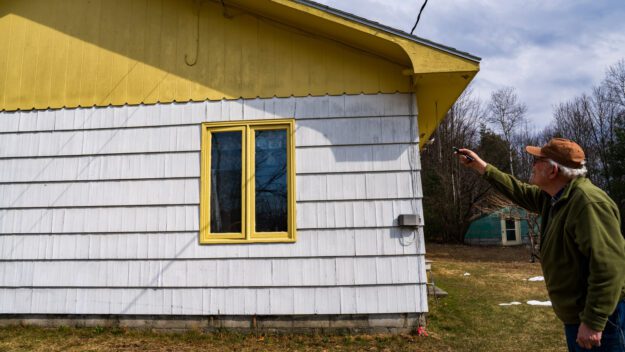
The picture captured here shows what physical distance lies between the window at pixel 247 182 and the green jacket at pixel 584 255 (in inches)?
117

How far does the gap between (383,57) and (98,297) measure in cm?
432

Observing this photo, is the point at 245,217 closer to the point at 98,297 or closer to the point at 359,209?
the point at 359,209

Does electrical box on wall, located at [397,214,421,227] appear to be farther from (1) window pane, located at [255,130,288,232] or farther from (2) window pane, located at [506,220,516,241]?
(2) window pane, located at [506,220,516,241]

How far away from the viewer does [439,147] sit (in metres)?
26.8

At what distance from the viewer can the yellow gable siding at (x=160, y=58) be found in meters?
4.99

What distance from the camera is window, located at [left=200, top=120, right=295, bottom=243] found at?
4.83m

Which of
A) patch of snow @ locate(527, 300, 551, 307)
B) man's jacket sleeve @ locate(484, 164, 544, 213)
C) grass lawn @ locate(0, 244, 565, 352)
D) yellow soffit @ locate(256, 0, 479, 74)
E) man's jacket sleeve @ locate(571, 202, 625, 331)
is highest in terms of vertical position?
yellow soffit @ locate(256, 0, 479, 74)

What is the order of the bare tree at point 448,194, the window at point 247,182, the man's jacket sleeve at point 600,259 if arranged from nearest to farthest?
the man's jacket sleeve at point 600,259, the window at point 247,182, the bare tree at point 448,194

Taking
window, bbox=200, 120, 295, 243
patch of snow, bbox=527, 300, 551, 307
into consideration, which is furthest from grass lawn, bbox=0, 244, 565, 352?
window, bbox=200, 120, 295, 243

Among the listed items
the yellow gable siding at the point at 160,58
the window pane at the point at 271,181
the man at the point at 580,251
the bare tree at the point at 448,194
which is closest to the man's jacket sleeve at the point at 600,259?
the man at the point at 580,251

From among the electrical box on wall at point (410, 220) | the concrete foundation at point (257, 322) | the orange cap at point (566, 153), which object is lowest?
the concrete foundation at point (257, 322)

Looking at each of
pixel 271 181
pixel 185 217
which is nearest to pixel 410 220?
pixel 271 181

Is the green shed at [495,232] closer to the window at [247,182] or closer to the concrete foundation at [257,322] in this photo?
the concrete foundation at [257,322]

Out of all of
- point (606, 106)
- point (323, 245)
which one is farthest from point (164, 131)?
point (606, 106)
